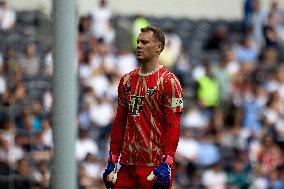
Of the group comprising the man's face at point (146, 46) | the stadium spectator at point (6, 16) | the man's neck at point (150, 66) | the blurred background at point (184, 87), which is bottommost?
the blurred background at point (184, 87)

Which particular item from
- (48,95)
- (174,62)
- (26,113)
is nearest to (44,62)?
(48,95)

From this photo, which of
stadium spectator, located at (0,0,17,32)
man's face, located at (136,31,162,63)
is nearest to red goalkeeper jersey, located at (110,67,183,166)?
man's face, located at (136,31,162,63)

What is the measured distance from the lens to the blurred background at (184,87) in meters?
13.8

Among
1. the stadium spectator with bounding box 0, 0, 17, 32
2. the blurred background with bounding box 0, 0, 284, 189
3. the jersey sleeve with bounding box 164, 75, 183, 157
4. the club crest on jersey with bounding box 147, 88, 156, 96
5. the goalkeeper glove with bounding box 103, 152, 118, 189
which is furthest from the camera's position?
the stadium spectator with bounding box 0, 0, 17, 32

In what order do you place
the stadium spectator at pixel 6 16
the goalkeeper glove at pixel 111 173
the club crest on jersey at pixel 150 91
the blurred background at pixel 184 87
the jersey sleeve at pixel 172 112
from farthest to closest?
the stadium spectator at pixel 6 16
the blurred background at pixel 184 87
the goalkeeper glove at pixel 111 173
the club crest on jersey at pixel 150 91
the jersey sleeve at pixel 172 112

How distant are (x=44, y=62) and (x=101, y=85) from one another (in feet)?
6.06

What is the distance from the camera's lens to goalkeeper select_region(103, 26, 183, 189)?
7.50 metres

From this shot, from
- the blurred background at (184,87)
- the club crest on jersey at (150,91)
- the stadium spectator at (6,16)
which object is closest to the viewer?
the club crest on jersey at (150,91)

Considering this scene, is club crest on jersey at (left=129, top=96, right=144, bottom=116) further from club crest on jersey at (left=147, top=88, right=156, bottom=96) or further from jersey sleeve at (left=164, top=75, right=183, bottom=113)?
jersey sleeve at (left=164, top=75, right=183, bottom=113)

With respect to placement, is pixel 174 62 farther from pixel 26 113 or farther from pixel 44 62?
pixel 26 113

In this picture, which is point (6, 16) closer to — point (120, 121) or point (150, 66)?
point (120, 121)

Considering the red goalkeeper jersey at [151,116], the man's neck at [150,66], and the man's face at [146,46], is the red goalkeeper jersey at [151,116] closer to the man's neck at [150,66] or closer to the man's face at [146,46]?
the man's neck at [150,66]

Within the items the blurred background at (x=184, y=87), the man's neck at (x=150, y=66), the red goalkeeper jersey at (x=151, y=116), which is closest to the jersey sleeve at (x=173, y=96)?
the red goalkeeper jersey at (x=151, y=116)

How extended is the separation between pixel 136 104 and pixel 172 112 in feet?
1.01
